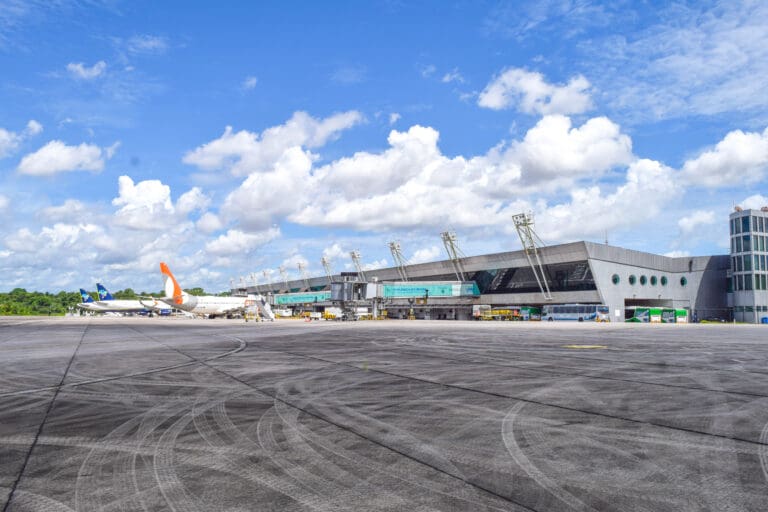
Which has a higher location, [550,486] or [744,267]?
[744,267]

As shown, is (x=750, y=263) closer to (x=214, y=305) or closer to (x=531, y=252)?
(x=531, y=252)

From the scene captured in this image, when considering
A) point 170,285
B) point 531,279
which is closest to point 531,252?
point 531,279

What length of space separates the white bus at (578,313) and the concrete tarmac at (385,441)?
251 feet

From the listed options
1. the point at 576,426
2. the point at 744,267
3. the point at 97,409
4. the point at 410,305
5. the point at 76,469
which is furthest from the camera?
the point at 410,305

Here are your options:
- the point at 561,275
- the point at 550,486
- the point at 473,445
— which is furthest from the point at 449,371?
the point at 561,275

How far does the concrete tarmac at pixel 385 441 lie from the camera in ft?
20.0

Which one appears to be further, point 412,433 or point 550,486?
point 412,433

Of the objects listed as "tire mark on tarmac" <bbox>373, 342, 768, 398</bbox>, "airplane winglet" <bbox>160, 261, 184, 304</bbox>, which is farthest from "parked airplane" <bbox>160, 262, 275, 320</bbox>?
"tire mark on tarmac" <bbox>373, 342, 768, 398</bbox>

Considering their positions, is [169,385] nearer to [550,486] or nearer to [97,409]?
[97,409]

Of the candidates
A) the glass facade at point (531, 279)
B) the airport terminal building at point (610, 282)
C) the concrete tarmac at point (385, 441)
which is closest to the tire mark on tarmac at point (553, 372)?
the concrete tarmac at point (385, 441)

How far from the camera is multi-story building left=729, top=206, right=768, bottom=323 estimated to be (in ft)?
327

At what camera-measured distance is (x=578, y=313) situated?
9094 cm

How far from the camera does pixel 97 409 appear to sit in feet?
37.4

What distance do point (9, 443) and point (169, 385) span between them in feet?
19.9
